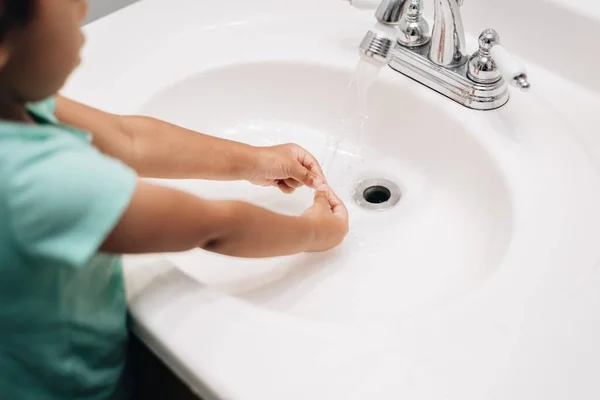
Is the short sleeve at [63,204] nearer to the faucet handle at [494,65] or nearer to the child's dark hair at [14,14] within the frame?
the child's dark hair at [14,14]

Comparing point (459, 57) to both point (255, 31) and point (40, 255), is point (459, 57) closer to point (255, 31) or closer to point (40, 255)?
point (255, 31)

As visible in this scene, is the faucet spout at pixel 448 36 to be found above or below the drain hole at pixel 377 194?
above

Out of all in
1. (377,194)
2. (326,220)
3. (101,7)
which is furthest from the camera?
(101,7)

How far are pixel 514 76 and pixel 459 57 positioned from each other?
10 cm

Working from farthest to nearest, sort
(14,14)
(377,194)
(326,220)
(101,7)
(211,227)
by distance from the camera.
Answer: (101,7) < (377,194) < (326,220) < (211,227) < (14,14)

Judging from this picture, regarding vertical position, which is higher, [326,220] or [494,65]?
[494,65]

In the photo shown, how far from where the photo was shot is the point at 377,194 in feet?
2.46

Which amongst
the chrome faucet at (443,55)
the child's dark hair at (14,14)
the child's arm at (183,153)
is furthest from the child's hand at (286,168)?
the child's dark hair at (14,14)

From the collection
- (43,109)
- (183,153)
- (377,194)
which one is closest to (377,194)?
(377,194)

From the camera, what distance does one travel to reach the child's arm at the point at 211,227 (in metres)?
0.43

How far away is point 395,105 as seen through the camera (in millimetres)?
739

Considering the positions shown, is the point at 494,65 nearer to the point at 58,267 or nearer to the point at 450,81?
the point at 450,81

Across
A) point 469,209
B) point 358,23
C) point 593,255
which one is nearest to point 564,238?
point 593,255

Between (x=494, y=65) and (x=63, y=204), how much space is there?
0.45 metres
